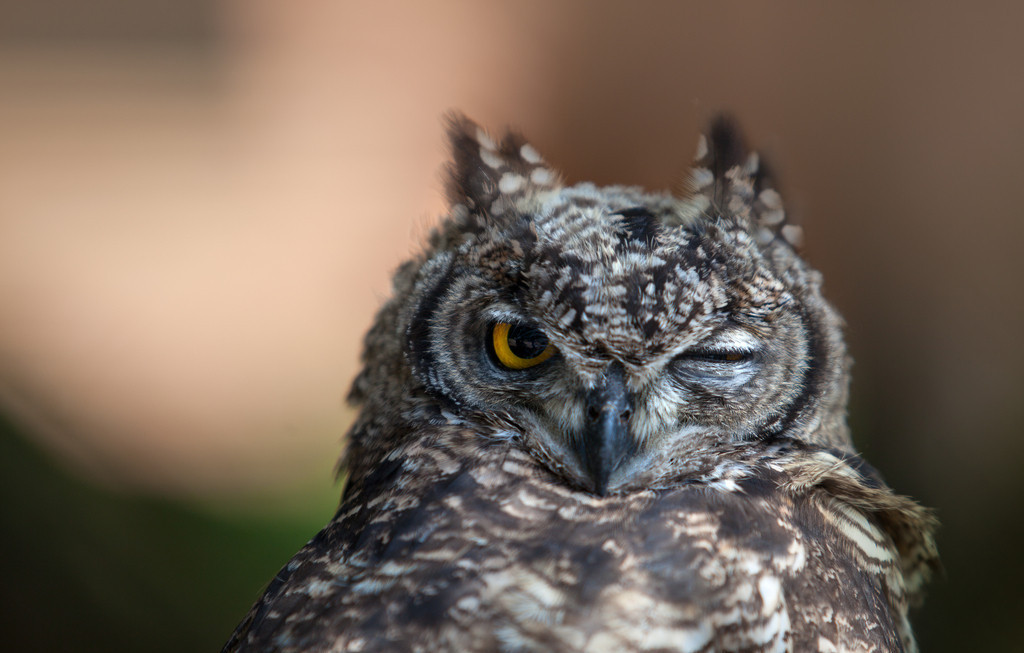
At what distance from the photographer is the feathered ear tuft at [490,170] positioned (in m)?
1.80

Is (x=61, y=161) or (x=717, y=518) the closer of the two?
(x=717, y=518)

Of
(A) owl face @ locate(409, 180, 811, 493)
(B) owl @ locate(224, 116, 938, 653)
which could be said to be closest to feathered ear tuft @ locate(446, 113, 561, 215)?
(B) owl @ locate(224, 116, 938, 653)

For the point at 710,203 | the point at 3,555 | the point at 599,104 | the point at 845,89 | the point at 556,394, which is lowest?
the point at 3,555

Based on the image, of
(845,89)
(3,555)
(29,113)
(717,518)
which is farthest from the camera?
(29,113)

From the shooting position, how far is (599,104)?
529 cm

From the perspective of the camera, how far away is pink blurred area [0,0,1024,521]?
4027 millimetres

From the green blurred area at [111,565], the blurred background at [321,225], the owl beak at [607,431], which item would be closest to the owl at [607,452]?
the owl beak at [607,431]

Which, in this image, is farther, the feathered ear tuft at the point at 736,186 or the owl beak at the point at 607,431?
the feathered ear tuft at the point at 736,186

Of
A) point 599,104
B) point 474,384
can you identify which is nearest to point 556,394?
point 474,384

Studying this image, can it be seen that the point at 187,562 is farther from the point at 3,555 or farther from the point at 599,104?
the point at 599,104

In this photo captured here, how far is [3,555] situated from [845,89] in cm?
469

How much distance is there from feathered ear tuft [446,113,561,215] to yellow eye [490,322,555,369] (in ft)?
1.04

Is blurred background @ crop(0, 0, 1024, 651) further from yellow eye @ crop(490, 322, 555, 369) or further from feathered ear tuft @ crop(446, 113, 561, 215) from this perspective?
yellow eye @ crop(490, 322, 555, 369)

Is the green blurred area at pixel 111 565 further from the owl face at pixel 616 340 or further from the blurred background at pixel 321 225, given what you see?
the owl face at pixel 616 340
